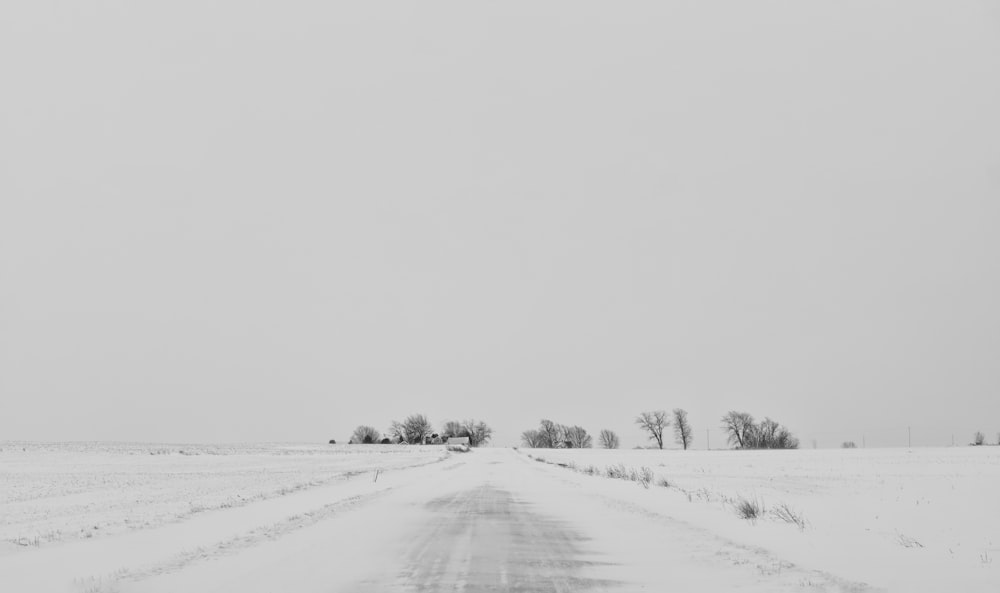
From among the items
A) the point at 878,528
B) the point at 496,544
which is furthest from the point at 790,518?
the point at 496,544

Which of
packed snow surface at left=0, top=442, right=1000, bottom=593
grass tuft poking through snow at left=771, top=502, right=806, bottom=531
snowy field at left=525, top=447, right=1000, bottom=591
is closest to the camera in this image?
packed snow surface at left=0, top=442, right=1000, bottom=593

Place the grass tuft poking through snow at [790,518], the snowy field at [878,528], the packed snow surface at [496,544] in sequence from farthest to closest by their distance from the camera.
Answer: the grass tuft poking through snow at [790,518] < the snowy field at [878,528] < the packed snow surface at [496,544]

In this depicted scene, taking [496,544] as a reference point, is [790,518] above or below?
above

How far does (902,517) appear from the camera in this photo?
58.7 feet

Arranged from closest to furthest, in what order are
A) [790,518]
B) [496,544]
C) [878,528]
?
1. [496,544]
2. [878,528]
3. [790,518]

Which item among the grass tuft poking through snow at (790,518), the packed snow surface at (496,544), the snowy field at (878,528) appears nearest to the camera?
the packed snow surface at (496,544)

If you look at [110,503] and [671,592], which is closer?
[671,592]

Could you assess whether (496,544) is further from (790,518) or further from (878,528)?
(878,528)

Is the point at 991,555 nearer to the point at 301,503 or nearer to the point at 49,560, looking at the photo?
the point at 49,560

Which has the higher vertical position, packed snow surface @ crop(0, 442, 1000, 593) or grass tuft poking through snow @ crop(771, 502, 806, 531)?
grass tuft poking through snow @ crop(771, 502, 806, 531)

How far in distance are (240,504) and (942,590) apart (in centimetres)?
1896

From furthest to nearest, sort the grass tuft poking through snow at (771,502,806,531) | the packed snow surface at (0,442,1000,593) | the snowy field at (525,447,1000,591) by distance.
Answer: the grass tuft poking through snow at (771,502,806,531) < the snowy field at (525,447,1000,591) < the packed snow surface at (0,442,1000,593)

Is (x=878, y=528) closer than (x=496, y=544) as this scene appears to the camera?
No

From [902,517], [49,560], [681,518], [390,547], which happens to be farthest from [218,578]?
[902,517]
